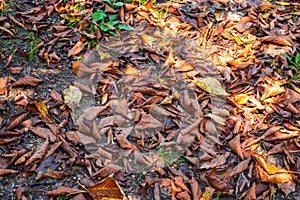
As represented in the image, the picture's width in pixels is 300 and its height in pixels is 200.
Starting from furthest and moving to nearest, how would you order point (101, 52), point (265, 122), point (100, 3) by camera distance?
point (100, 3), point (101, 52), point (265, 122)

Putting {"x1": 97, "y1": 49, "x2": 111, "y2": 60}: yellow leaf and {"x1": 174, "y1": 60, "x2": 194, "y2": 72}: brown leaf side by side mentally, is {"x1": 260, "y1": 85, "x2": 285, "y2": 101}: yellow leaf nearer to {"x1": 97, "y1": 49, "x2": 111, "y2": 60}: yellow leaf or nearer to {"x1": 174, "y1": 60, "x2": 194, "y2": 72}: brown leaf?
{"x1": 174, "y1": 60, "x2": 194, "y2": 72}: brown leaf

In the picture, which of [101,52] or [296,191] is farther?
[101,52]

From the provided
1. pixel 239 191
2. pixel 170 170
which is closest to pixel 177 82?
pixel 170 170

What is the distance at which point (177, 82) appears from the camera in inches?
126

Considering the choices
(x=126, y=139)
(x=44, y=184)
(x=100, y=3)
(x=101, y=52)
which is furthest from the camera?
(x=100, y=3)

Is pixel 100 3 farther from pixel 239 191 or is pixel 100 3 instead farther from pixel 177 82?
pixel 239 191

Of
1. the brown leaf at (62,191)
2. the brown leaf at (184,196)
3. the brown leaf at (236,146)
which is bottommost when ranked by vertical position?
the brown leaf at (184,196)

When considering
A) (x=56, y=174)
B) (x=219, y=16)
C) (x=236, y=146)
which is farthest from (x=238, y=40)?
(x=56, y=174)

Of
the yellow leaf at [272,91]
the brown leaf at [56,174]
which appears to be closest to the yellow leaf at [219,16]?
the yellow leaf at [272,91]

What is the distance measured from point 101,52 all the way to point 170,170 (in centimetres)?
125

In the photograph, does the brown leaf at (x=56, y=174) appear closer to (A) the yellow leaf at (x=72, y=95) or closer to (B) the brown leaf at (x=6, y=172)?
(B) the brown leaf at (x=6, y=172)

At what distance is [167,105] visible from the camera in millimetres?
3027

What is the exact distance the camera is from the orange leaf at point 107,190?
2506 mm

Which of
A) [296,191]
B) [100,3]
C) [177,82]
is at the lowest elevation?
[296,191]
